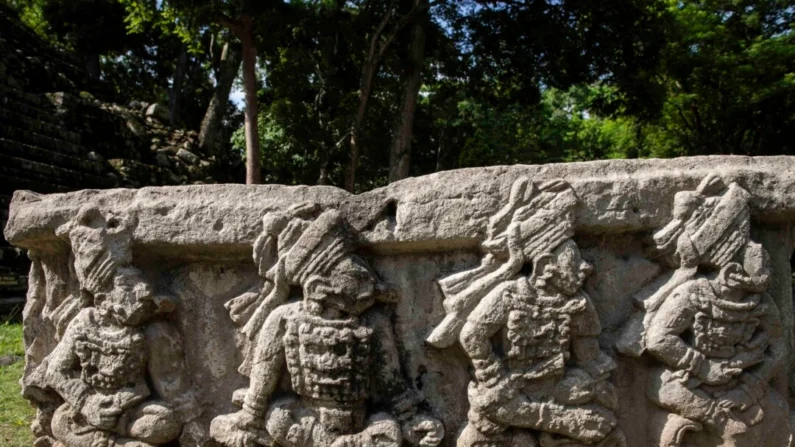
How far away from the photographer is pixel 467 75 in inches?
511

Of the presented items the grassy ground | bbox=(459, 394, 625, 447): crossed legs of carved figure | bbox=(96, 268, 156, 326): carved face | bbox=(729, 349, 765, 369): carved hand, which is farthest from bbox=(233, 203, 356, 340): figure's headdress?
the grassy ground

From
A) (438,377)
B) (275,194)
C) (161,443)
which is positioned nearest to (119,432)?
(161,443)

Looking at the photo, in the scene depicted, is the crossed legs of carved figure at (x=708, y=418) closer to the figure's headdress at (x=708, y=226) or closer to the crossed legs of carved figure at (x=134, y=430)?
the figure's headdress at (x=708, y=226)

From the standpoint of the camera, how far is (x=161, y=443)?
11.3ft

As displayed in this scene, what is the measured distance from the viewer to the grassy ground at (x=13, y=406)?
4223 millimetres

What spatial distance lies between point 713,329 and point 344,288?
6.24 ft

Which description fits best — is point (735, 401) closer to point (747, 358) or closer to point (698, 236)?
point (747, 358)

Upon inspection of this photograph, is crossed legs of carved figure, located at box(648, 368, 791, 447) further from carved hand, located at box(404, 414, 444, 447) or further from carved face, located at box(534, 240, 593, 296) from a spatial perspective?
carved hand, located at box(404, 414, 444, 447)

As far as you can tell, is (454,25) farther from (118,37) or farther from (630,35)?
(118,37)

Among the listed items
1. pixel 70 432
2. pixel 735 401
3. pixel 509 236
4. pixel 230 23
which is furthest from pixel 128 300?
pixel 230 23

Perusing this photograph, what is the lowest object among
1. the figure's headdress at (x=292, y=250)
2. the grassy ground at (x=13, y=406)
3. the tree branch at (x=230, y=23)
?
the grassy ground at (x=13, y=406)

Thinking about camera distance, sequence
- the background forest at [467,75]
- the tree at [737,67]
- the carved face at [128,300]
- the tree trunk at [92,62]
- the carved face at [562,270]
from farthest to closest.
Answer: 1. the tree trunk at [92,62]
2. the tree at [737,67]
3. the background forest at [467,75]
4. the carved face at [128,300]
5. the carved face at [562,270]

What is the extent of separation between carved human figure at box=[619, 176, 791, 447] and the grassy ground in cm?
411

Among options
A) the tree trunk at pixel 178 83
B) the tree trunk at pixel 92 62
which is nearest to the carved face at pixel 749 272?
the tree trunk at pixel 178 83
